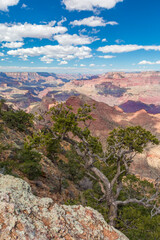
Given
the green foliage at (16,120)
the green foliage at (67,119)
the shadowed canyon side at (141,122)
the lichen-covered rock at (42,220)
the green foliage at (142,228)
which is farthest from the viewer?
the shadowed canyon side at (141,122)

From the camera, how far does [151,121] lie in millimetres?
177625

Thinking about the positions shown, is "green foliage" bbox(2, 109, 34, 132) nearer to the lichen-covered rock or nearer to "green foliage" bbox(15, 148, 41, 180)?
"green foliage" bbox(15, 148, 41, 180)

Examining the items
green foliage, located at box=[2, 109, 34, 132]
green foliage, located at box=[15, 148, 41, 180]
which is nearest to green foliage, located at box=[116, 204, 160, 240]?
green foliage, located at box=[15, 148, 41, 180]

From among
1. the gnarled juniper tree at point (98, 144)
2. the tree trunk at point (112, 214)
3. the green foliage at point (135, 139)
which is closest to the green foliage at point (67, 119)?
the gnarled juniper tree at point (98, 144)

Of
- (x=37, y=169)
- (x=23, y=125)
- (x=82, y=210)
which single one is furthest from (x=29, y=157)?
(x=23, y=125)

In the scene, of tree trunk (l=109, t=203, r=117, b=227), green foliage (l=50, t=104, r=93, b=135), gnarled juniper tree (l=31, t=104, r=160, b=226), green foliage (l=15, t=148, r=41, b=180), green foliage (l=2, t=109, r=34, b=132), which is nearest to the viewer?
tree trunk (l=109, t=203, r=117, b=227)

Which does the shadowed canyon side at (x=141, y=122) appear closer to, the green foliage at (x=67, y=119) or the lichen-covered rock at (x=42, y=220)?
the green foliage at (x=67, y=119)

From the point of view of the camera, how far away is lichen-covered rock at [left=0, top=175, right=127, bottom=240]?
4.55m

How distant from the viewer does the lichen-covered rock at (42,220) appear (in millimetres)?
4547

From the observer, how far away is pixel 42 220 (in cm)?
541

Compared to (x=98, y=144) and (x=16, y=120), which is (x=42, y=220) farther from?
(x=16, y=120)

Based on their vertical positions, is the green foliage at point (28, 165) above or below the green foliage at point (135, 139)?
below

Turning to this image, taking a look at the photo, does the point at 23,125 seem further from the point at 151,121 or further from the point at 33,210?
the point at 151,121

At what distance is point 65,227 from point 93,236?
1.24 m
